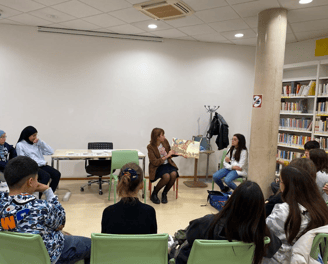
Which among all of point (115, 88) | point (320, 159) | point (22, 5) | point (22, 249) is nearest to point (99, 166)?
point (115, 88)

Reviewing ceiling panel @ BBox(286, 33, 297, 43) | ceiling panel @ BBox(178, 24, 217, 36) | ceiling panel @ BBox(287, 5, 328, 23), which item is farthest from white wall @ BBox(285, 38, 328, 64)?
ceiling panel @ BBox(178, 24, 217, 36)

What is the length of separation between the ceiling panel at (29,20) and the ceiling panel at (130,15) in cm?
154

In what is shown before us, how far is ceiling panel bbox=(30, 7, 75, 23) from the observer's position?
4.58 metres

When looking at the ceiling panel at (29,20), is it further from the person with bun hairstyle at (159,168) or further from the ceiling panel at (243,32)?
the ceiling panel at (243,32)

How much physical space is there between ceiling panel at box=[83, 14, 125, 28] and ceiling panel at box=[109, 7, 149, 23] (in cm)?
16

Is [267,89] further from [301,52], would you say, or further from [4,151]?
[4,151]

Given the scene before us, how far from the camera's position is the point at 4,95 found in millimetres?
5492

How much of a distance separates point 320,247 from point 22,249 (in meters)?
2.02

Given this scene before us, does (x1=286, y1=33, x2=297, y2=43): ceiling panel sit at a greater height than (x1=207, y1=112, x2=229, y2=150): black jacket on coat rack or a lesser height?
greater

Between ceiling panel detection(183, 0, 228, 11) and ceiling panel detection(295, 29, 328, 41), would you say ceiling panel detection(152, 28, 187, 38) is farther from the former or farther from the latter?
ceiling panel detection(295, 29, 328, 41)

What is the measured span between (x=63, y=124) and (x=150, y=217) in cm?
443

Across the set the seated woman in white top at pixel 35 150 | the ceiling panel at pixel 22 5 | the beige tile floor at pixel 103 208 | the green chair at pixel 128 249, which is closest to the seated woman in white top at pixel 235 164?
the beige tile floor at pixel 103 208

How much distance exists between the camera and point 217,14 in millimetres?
4445

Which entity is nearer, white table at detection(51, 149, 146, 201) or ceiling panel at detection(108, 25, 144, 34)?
white table at detection(51, 149, 146, 201)
